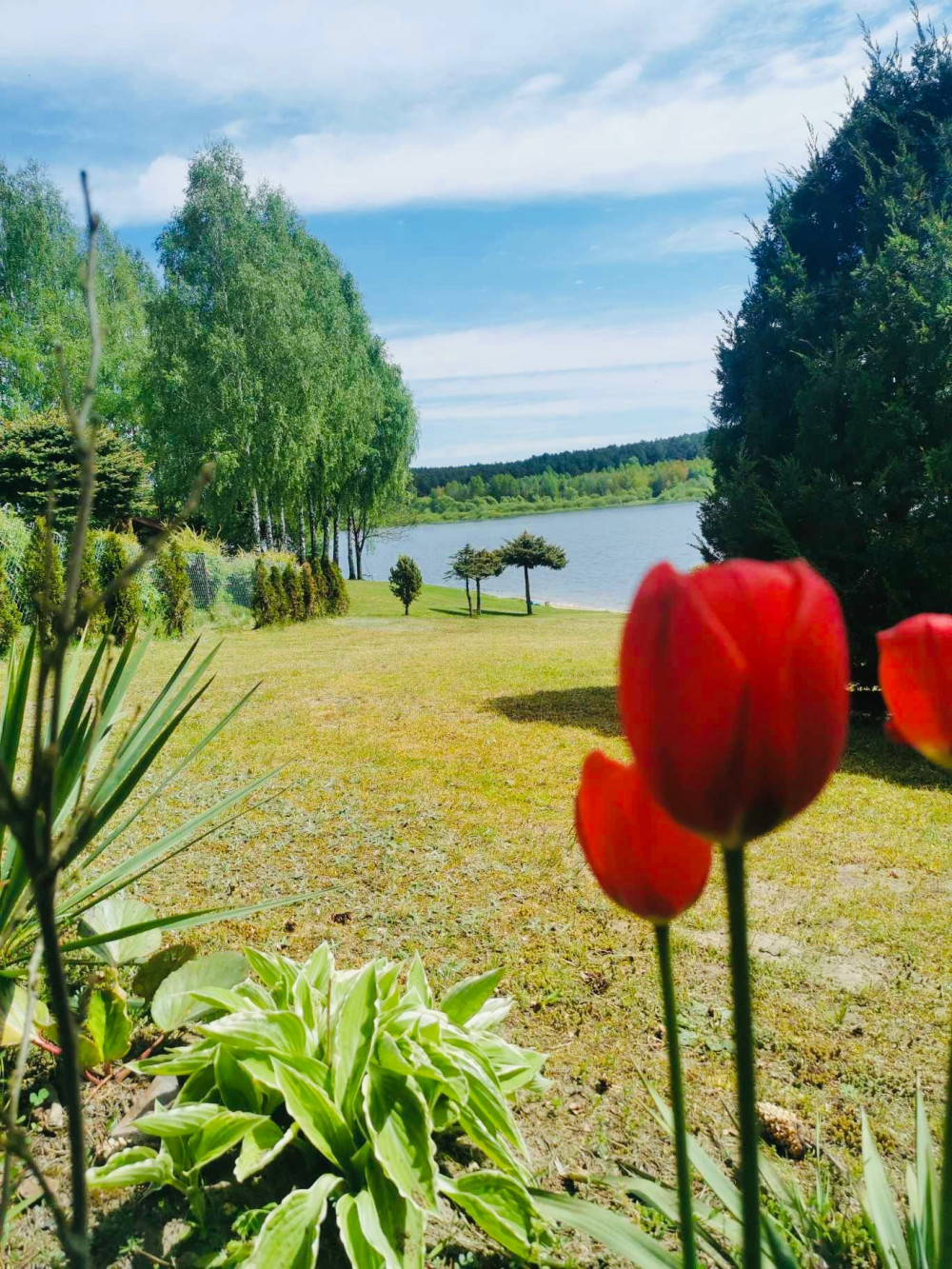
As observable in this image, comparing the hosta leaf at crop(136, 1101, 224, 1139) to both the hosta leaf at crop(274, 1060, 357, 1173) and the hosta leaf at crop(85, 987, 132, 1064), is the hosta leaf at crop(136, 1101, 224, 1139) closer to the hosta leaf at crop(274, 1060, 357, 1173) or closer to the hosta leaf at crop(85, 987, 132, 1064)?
the hosta leaf at crop(274, 1060, 357, 1173)

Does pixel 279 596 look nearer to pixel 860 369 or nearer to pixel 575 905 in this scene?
pixel 860 369

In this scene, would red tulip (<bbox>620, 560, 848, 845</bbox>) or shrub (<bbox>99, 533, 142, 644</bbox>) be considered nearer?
red tulip (<bbox>620, 560, 848, 845</bbox>)

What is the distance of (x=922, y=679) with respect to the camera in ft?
2.06

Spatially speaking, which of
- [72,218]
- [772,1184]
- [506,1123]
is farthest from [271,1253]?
[72,218]

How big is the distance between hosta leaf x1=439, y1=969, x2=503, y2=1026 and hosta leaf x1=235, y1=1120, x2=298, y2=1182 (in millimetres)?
526

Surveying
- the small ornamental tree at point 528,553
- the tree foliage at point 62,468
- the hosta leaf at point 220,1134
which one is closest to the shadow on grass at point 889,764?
the hosta leaf at point 220,1134

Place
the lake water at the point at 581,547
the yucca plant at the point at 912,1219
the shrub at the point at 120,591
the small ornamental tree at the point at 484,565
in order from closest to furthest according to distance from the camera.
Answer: the yucca plant at the point at 912,1219 < the shrub at the point at 120,591 < the small ornamental tree at the point at 484,565 < the lake water at the point at 581,547

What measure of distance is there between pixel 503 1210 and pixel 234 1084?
0.70 metres

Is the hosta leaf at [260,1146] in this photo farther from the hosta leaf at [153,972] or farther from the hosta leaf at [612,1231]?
the hosta leaf at [612,1231]

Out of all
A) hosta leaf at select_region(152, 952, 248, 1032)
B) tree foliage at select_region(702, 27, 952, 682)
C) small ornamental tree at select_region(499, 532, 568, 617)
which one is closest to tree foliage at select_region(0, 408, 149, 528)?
small ornamental tree at select_region(499, 532, 568, 617)

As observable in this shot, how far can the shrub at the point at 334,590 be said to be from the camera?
19828mm

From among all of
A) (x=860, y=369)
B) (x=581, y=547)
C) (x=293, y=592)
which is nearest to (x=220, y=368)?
(x=293, y=592)

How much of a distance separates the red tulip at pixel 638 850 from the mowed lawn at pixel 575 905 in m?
1.41

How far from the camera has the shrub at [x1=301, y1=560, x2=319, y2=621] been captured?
18516 mm
